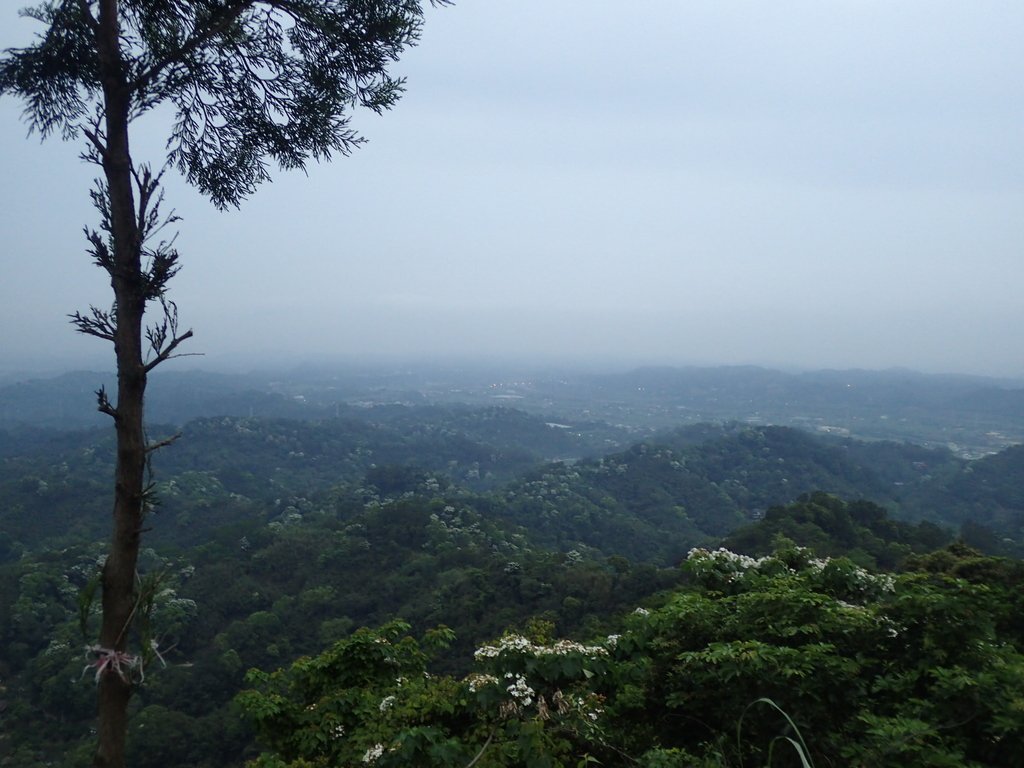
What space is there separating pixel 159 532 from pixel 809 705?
48.9 metres

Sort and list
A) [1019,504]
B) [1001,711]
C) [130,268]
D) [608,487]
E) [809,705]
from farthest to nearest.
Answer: [608,487] < [1019,504] < [809,705] < [130,268] < [1001,711]

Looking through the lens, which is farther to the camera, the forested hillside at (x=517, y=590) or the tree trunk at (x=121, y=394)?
the forested hillside at (x=517, y=590)

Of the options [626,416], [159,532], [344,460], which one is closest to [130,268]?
[159,532]

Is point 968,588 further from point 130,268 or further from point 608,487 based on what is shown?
point 608,487

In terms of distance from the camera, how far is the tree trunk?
2303 millimetres

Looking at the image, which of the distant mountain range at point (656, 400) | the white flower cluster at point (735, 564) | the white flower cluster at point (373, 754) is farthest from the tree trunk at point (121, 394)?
the distant mountain range at point (656, 400)

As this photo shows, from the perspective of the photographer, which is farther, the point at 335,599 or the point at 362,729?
the point at 335,599

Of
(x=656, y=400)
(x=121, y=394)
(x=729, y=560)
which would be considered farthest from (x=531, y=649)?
(x=656, y=400)

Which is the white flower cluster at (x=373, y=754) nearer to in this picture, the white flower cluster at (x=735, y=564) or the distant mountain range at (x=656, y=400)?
the white flower cluster at (x=735, y=564)

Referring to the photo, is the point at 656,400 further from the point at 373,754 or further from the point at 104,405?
the point at 104,405

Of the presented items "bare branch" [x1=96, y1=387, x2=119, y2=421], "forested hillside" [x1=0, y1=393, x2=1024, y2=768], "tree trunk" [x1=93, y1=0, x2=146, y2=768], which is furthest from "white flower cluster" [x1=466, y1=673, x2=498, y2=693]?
"bare branch" [x1=96, y1=387, x2=119, y2=421]

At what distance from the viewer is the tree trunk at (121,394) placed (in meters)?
2.30

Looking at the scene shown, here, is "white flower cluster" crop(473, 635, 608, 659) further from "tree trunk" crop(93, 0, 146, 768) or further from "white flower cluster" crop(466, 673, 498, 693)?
"tree trunk" crop(93, 0, 146, 768)

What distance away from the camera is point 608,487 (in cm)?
4891
